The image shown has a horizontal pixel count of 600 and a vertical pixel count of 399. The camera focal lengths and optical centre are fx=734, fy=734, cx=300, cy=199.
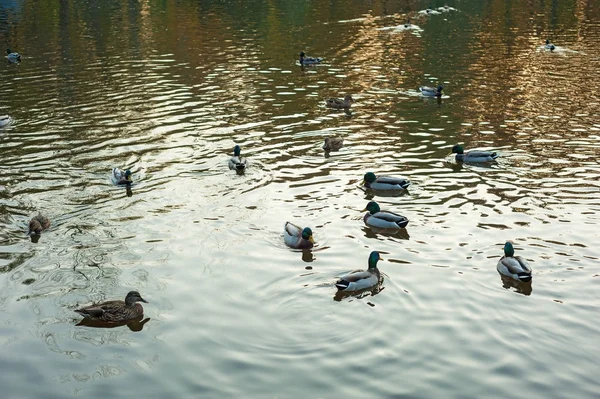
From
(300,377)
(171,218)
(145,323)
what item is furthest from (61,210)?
(300,377)

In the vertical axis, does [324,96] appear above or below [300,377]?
above

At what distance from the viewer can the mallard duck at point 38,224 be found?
1872 cm

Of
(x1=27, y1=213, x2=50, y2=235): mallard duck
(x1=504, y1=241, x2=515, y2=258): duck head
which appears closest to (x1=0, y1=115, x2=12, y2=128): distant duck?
(x1=27, y1=213, x2=50, y2=235): mallard duck

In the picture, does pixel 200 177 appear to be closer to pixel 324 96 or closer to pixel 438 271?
pixel 438 271

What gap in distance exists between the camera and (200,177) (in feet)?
77.4

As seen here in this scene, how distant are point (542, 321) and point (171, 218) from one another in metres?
10.2

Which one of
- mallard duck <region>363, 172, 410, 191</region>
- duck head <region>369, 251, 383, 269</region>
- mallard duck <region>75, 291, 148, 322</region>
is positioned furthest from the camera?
mallard duck <region>363, 172, 410, 191</region>

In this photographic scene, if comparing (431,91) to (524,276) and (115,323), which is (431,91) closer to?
(524,276)

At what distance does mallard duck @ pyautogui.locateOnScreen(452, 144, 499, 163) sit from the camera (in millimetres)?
24391

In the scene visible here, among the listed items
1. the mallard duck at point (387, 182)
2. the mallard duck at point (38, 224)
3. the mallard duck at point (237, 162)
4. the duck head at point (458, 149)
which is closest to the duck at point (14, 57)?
the mallard duck at point (237, 162)

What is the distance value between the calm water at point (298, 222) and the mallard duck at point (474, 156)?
39 cm

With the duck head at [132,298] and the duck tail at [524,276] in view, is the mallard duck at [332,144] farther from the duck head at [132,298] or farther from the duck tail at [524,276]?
the duck head at [132,298]

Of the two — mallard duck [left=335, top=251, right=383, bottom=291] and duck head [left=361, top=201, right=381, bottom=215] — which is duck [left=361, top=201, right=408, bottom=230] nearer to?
duck head [left=361, top=201, right=381, bottom=215]

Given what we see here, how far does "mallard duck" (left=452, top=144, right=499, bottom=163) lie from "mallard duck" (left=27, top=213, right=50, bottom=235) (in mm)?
13271
